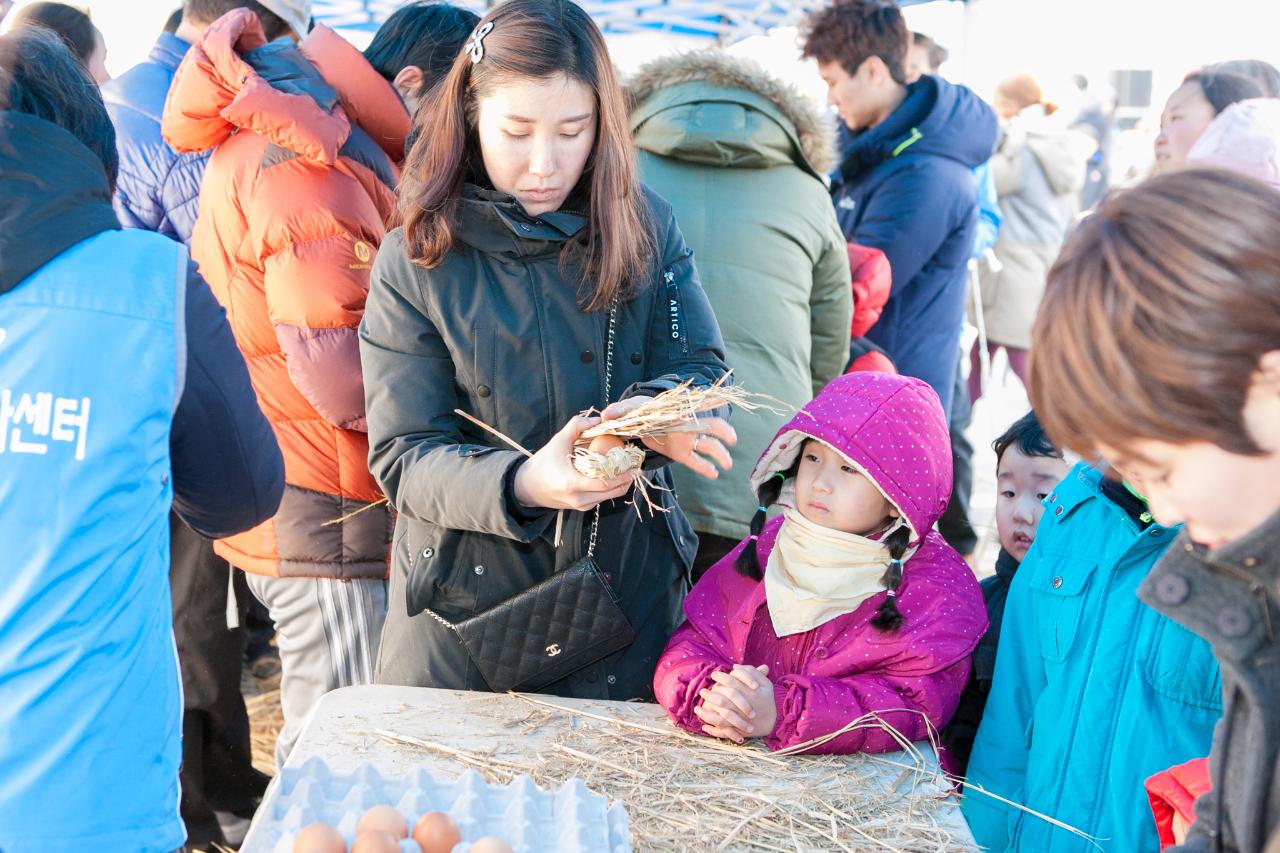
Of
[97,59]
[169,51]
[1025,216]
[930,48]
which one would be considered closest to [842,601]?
[169,51]

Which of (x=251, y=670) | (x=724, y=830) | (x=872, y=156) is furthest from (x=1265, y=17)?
(x=724, y=830)

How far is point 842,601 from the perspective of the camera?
242 cm

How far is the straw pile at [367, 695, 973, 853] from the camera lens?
1885 millimetres

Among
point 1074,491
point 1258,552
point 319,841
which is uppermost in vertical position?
point 1258,552

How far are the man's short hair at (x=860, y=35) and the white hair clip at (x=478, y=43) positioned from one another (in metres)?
2.66

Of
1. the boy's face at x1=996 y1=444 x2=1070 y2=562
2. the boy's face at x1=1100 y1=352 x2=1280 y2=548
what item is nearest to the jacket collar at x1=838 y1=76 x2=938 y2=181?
Result: the boy's face at x1=996 y1=444 x2=1070 y2=562

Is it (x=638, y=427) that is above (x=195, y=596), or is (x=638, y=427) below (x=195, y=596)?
above

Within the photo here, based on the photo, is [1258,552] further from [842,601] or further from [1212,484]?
[842,601]

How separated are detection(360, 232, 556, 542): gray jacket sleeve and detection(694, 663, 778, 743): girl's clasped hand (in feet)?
1.54

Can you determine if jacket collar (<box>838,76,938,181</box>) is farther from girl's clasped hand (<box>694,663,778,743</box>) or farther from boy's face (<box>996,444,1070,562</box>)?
girl's clasped hand (<box>694,663,778,743</box>)

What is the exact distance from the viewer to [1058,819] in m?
2.14

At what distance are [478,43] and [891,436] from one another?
1.18 meters

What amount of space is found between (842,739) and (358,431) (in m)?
1.61

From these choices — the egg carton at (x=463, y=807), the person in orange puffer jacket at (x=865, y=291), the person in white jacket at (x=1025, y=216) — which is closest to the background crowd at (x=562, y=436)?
the person in orange puffer jacket at (x=865, y=291)
